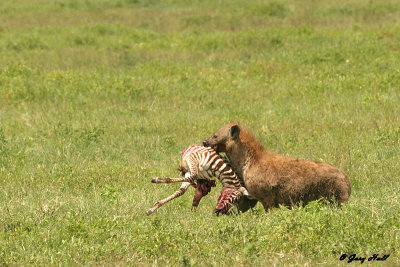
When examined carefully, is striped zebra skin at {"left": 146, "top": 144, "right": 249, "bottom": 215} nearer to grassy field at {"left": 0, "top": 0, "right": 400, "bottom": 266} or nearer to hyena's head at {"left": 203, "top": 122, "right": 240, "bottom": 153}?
hyena's head at {"left": 203, "top": 122, "right": 240, "bottom": 153}

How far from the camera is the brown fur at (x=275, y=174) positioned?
7.92m

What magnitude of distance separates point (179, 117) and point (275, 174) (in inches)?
288

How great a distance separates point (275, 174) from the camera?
8109mm

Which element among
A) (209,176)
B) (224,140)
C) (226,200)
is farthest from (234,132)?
(226,200)

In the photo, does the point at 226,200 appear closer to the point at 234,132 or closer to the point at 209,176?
the point at 209,176

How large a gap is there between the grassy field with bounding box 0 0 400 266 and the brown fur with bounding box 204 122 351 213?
0.43 meters

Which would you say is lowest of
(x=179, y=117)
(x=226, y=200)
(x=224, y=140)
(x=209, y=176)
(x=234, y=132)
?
(x=179, y=117)

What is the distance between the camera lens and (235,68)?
20547 millimetres

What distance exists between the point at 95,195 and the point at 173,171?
1.91m

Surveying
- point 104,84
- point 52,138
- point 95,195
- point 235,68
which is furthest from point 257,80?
point 95,195

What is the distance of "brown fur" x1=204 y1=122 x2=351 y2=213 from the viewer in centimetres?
792

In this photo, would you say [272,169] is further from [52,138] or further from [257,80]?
[257,80]

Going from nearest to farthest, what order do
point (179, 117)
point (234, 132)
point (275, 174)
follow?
point (275, 174)
point (234, 132)
point (179, 117)

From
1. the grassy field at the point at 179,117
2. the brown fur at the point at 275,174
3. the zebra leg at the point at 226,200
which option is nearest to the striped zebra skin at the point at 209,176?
the zebra leg at the point at 226,200
